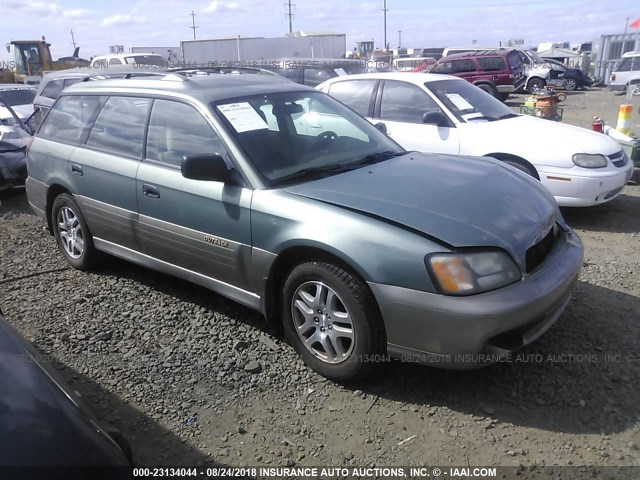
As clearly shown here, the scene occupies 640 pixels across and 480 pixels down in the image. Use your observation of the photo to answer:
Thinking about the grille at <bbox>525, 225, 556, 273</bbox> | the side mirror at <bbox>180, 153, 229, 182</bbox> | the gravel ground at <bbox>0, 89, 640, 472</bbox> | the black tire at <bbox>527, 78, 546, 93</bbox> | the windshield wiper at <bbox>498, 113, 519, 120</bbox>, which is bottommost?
the gravel ground at <bbox>0, 89, 640, 472</bbox>

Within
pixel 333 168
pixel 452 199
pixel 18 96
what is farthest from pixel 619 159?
pixel 18 96

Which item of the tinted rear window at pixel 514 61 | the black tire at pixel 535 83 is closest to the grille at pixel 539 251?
the tinted rear window at pixel 514 61

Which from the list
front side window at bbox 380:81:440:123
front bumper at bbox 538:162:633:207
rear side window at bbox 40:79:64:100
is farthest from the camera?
rear side window at bbox 40:79:64:100

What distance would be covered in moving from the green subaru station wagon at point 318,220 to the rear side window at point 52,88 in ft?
22.2

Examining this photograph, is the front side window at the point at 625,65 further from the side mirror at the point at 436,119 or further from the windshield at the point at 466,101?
the side mirror at the point at 436,119

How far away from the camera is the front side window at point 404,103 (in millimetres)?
6379

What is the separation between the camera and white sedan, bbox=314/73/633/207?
5.64m

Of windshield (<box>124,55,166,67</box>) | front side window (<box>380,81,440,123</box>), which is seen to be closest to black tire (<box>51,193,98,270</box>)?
front side window (<box>380,81,440,123</box>)

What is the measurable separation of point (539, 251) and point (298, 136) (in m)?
1.74

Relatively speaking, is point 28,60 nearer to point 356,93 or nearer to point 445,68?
point 445,68

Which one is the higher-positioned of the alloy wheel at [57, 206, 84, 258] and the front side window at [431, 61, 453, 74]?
the front side window at [431, 61, 453, 74]

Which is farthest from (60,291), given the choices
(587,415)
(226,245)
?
(587,415)

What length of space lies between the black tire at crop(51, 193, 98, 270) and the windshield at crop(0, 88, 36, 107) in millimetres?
8948

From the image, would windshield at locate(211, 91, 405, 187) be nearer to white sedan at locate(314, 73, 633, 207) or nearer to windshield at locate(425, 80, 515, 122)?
white sedan at locate(314, 73, 633, 207)
